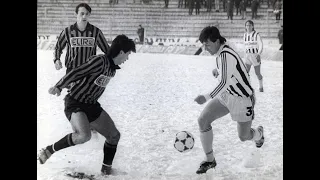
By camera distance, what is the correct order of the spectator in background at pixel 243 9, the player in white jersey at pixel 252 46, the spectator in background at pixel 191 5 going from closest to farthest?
the player in white jersey at pixel 252 46 < the spectator in background at pixel 243 9 < the spectator in background at pixel 191 5

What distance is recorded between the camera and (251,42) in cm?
426

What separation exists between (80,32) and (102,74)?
57cm

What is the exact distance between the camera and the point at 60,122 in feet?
11.1

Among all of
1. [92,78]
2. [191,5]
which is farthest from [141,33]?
[92,78]

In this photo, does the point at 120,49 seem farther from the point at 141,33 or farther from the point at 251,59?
the point at 141,33

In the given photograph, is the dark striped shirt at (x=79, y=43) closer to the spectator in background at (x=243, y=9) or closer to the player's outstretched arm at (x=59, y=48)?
the player's outstretched arm at (x=59, y=48)

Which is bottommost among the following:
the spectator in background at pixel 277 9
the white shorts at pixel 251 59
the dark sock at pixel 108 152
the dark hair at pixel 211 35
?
the dark sock at pixel 108 152

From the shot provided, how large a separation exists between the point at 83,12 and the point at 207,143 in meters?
1.53

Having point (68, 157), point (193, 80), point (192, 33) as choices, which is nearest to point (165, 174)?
point (68, 157)

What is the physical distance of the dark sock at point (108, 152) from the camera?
10.0 feet

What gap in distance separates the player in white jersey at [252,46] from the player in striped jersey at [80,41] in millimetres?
1651

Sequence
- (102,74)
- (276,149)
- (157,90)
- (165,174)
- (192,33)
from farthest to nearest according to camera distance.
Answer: (192,33)
(157,90)
(276,149)
(165,174)
(102,74)

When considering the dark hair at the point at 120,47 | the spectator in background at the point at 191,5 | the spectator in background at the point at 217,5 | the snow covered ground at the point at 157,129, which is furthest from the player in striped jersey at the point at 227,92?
the spectator in background at the point at 191,5
